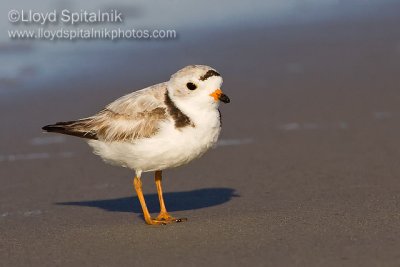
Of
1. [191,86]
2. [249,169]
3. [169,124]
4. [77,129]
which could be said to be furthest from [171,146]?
[249,169]

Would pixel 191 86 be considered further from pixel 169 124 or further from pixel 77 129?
pixel 77 129

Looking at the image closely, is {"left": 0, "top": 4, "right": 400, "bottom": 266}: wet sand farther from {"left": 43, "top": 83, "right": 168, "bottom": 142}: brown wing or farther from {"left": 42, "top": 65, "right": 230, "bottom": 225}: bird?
{"left": 43, "top": 83, "right": 168, "bottom": 142}: brown wing

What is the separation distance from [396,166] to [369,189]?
97 cm

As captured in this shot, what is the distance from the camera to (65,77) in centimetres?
1498

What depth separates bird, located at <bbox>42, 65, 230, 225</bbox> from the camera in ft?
24.5

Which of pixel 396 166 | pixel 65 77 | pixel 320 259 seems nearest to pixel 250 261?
pixel 320 259

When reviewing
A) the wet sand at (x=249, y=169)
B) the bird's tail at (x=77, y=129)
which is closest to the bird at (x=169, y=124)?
the bird's tail at (x=77, y=129)

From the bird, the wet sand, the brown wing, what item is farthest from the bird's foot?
the brown wing

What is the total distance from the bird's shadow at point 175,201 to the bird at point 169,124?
2.29 ft

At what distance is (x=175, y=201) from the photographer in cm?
893

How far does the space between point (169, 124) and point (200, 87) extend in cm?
42

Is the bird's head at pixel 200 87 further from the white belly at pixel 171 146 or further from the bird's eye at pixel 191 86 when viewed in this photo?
the white belly at pixel 171 146

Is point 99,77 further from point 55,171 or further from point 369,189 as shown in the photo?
point 369,189

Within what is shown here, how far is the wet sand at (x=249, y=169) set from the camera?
6719 millimetres
